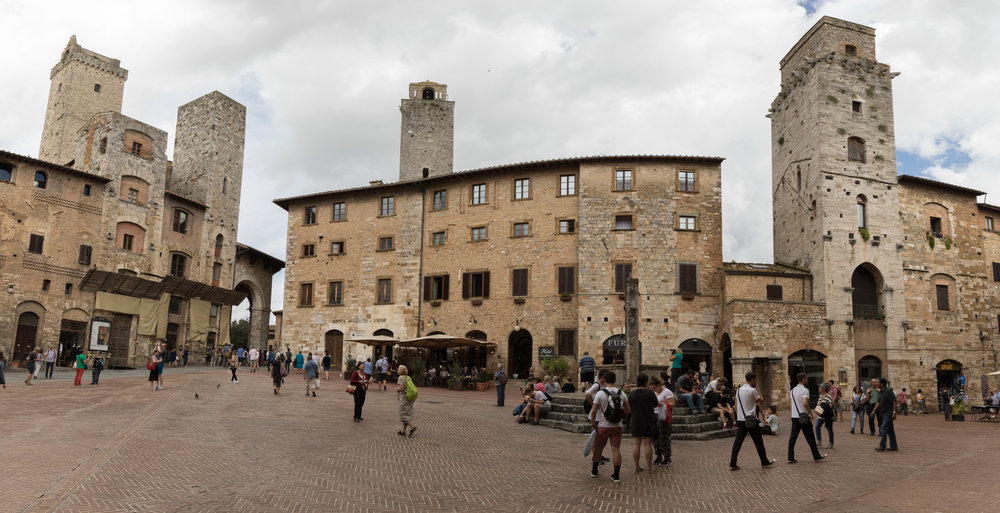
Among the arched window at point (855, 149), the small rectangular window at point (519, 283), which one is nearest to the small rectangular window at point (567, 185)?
the small rectangular window at point (519, 283)

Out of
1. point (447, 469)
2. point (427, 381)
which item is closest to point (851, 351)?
point (427, 381)

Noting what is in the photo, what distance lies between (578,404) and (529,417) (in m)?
1.36

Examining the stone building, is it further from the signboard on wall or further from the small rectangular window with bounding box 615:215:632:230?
the small rectangular window with bounding box 615:215:632:230

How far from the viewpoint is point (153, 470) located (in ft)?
32.0

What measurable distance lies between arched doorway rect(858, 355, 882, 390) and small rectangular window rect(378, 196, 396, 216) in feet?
81.5

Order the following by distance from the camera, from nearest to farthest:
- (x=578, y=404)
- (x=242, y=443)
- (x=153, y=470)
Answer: (x=153, y=470), (x=242, y=443), (x=578, y=404)

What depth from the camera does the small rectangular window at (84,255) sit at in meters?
33.5

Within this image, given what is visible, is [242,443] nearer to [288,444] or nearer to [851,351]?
[288,444]

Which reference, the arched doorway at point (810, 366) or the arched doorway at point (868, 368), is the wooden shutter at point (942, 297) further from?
the arched doorway at point (810, 366)

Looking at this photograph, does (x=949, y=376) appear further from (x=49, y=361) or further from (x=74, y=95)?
(x=74, y=95)

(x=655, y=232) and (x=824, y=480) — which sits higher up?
(x=655, y=232)

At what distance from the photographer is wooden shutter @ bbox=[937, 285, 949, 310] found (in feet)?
108

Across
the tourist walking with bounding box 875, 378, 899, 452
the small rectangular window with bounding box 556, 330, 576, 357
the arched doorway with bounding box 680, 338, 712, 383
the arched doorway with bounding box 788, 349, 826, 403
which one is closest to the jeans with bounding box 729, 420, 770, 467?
the tourist walking with bounding box 875, 378, 899, 452

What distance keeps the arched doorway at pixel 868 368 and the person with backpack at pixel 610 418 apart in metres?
25.2
